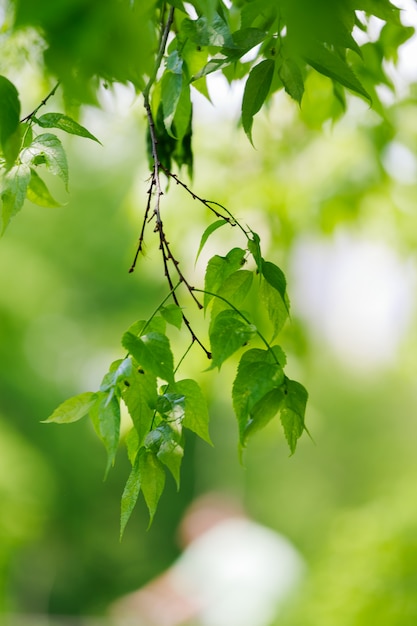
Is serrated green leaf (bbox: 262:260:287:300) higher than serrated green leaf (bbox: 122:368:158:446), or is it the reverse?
serrated green leaf (bbox: 262:260:287:300)

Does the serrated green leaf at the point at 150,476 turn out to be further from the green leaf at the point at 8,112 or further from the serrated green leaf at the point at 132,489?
the green leaf at the point at 8,112

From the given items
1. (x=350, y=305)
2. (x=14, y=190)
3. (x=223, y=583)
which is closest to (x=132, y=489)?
(x=14, y=190)

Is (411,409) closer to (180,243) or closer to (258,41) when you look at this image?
(180,243)

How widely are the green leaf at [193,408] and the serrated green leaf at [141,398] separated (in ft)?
0.14

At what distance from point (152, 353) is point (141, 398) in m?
0.03

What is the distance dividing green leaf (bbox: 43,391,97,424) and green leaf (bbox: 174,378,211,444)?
0.24 feet

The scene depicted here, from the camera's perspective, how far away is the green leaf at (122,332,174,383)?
1.84 ft

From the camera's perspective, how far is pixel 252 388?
0.57m

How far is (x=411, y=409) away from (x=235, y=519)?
2217 millimetres

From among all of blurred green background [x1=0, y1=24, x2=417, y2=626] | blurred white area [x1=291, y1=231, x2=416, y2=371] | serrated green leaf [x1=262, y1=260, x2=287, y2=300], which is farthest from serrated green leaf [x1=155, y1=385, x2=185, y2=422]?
blurred white area [x1=291, y1=231, x2=416, y2=371]

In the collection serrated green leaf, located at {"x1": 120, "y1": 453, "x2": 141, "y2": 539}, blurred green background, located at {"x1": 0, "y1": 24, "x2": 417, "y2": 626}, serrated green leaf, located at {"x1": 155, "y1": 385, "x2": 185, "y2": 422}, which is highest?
blurred green background, located at {"x1": 0, "y1": 24, "x2": 417, "y2": 626}

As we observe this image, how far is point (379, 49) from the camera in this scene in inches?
41.7

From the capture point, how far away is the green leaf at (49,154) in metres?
0.60

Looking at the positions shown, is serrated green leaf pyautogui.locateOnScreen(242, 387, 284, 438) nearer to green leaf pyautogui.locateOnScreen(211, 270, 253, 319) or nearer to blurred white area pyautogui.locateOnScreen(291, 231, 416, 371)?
green leaf pyautogui.locateOnScreen(211, 270, 253, 319)
